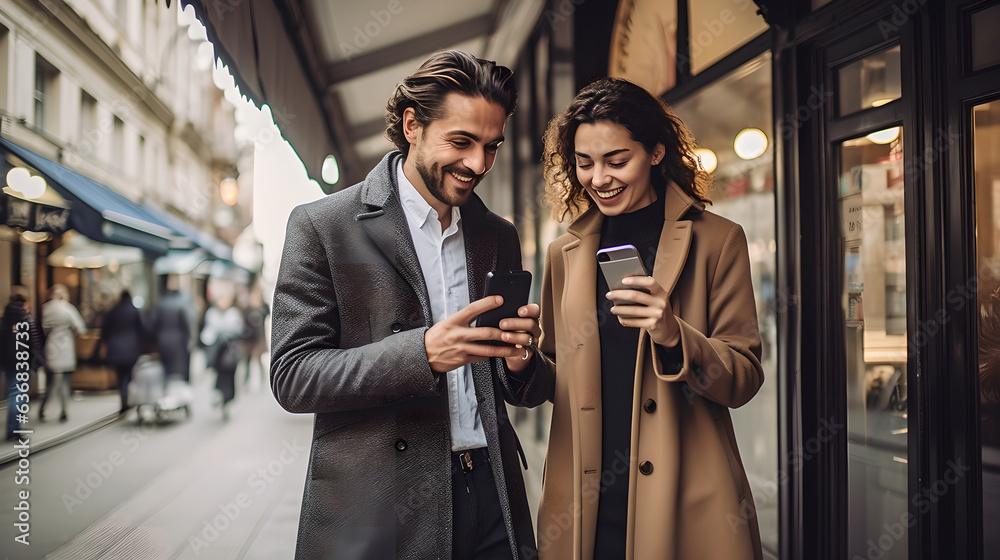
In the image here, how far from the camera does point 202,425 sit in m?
9.60

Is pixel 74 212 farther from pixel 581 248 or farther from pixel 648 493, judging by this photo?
pixel 648 493

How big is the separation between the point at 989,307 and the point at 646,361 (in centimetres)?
134

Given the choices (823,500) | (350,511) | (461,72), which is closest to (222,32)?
(461,72)

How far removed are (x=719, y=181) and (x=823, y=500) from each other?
186cm

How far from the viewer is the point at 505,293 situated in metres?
1.41

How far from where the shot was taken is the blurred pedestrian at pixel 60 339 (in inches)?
133

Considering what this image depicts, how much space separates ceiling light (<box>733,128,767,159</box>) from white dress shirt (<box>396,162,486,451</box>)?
7.43 ft

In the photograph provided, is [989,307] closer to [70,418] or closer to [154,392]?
[70,418]

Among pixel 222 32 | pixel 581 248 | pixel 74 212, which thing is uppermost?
pixel 222 32

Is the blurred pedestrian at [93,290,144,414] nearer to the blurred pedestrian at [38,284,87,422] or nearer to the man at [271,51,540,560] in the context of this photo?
the blurred pedestrian at [38,284,87,422]

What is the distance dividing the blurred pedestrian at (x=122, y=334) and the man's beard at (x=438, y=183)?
251 inches

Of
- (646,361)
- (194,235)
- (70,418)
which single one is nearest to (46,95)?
(70,418)

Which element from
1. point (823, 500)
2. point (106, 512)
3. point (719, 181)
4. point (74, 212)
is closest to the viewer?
point (823, 500)

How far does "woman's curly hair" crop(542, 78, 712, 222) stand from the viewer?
1.88 metres
